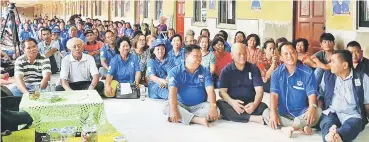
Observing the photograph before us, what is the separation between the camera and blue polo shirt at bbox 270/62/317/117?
4168 millimetres

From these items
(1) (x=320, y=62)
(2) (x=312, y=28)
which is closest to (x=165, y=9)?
(2) (x=312, y=28)

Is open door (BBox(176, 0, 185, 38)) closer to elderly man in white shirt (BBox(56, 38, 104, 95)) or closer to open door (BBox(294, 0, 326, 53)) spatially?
open door (BBox(294, 0, 326, 53))

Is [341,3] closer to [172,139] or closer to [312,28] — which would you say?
[312,28]

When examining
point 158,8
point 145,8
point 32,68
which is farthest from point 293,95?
point 145,8

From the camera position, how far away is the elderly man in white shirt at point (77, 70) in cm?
548

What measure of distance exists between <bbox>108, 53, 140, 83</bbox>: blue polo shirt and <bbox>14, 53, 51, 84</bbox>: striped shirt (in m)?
1.01

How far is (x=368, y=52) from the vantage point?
18.0 ft

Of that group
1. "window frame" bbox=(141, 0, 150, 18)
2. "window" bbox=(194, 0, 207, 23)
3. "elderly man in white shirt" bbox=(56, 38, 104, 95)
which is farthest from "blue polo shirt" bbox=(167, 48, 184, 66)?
"window frame" bbox=(141, 0, 150, 18)

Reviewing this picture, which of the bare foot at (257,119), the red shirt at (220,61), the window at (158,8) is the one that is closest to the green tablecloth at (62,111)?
the bare foot at (257,119)

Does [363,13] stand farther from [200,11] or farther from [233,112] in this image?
[200,11]

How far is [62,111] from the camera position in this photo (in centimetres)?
355

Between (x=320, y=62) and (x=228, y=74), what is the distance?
5.37 feet

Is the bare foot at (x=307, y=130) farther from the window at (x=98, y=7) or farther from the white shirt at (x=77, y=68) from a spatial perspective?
the window at (x=98, y=7)

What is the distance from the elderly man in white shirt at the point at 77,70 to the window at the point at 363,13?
3341 millimetres
